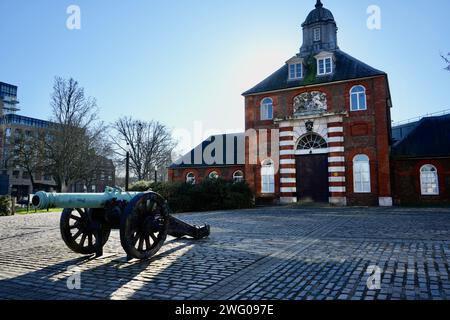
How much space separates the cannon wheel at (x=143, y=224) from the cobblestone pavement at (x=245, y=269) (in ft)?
0.86

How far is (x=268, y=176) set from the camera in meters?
24.1

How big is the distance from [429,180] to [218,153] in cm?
1811

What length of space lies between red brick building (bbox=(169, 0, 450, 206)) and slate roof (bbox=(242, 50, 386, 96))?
2.5 inches

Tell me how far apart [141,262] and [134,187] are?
1853 centimetres

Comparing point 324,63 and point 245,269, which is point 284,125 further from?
point 245,269

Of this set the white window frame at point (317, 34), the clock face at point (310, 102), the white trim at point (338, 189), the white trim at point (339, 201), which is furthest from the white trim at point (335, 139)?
the white window frame at point (317, 34)

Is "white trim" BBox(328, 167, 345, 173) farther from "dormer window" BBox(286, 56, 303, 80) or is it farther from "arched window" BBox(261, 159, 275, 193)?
"dormer window" BBox(286, 56, 303, 80)

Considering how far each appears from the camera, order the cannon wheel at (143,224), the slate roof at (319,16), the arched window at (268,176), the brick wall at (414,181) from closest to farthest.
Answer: the cannon wheel at (143,224), the brick wall at (414,181), the arched window at (268,176), the slate roof at (319,16)

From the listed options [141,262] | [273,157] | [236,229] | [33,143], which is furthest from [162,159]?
[141,262]

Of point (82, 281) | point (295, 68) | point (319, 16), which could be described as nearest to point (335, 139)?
point (295, 68)

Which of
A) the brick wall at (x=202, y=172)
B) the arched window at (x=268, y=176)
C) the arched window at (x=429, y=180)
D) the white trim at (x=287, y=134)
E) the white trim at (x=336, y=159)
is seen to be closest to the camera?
the arched window at (x=429, y=180)

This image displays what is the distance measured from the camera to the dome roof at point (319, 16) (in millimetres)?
25688

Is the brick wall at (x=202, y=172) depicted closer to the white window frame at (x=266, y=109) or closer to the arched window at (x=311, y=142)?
the white window frame at (x=266, y=109)

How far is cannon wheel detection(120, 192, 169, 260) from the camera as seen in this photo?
17.9ft
